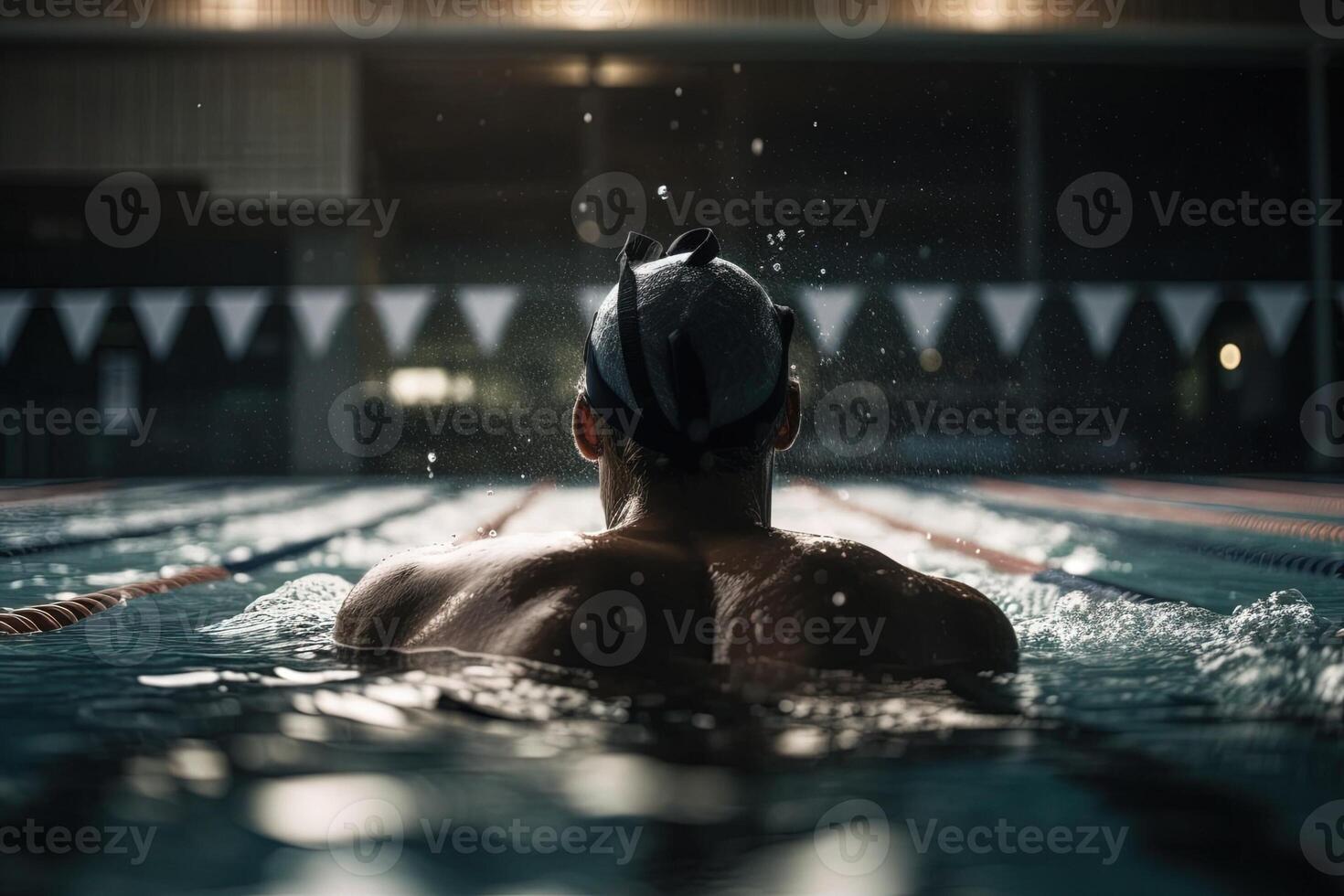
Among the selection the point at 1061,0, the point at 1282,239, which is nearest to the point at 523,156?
the point at 1061,0

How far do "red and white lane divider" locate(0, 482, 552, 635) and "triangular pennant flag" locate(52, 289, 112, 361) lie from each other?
7.51 metres

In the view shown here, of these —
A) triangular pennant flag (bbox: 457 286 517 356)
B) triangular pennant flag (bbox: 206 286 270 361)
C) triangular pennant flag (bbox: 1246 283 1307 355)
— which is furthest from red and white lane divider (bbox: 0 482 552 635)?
triangular pennant flag (bbox: 1246 283 1307 355)

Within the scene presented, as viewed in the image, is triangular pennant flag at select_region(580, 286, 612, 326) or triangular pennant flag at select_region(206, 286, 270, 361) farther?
triangular pennant flag at select_region(206, 286, 270, 361)

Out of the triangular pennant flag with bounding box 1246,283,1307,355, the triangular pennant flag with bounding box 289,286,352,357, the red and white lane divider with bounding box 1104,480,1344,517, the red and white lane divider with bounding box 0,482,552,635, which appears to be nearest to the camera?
the red and white lane divider with bounding box 0,482,552,635

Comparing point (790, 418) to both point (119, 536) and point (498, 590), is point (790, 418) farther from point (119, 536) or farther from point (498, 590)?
point (119, 536)

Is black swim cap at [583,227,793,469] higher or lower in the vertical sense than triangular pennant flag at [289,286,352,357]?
lower

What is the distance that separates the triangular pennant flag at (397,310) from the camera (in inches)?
478

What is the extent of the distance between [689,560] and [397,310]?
1118cm

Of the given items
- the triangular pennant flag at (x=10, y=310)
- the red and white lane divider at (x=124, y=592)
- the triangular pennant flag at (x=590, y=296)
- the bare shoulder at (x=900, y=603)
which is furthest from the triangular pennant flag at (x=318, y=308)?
the bare shoulder at (x=900, y=603)

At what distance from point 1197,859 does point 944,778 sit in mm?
279

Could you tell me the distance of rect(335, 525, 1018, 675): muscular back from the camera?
4.69ft

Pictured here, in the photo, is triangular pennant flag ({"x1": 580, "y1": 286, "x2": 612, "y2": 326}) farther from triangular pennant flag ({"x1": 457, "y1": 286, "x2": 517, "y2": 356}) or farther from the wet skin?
the wet skin

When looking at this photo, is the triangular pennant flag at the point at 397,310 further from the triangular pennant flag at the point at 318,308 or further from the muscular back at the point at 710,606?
the muscular back at the point at 710,606

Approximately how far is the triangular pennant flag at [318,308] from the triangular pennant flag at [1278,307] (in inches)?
382
